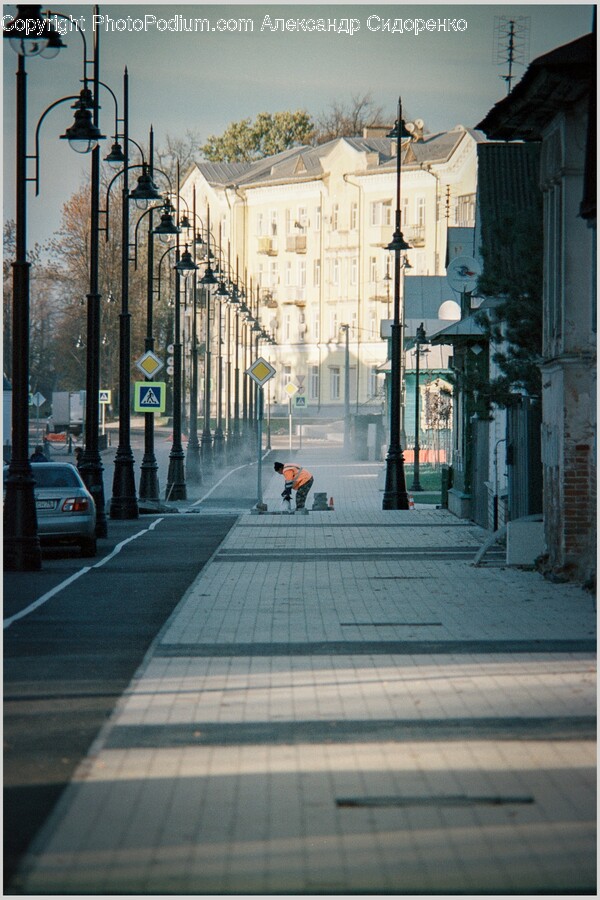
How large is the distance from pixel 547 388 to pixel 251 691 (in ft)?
28.7

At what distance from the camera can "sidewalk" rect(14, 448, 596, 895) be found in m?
5.73

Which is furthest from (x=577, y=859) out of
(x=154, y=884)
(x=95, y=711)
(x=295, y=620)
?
(x=295, y=620)

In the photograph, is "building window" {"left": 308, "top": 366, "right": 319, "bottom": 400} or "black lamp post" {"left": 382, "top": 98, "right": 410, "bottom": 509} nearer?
"black lamp post" {"left": 382, "top": 98, "right": 410, "bottom": 509}

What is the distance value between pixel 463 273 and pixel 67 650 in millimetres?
22302

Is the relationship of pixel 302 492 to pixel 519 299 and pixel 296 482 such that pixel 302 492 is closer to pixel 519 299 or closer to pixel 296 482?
pixel 296 482

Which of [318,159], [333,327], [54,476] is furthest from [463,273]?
[318,159]

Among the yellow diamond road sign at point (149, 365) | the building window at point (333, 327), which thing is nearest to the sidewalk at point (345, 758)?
the yellow diamond road sign at point (149, 365)

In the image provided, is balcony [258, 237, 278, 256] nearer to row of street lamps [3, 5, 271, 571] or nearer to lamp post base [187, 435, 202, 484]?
lamp post base [187, 435, 202, 484]

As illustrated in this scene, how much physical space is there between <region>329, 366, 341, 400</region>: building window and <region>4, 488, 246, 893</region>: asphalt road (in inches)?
3127

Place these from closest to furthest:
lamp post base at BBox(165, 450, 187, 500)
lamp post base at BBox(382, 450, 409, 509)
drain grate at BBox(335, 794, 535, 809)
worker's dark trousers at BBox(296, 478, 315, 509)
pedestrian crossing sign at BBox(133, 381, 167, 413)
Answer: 1. drain grate at BBox(335, 794, 535, 809)
2. lamp post base at BBox(382, 450, 409, 509)
3. worker's dark trousers at BBox(296, 478, 315, 509)
4. pedestrian crossing sign at BBox(133, 381, 167, 413)
5. lamp post base at BBox(165, 450, 187, 500)

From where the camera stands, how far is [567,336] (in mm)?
16250

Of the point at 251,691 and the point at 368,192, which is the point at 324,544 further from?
the point at 368,192

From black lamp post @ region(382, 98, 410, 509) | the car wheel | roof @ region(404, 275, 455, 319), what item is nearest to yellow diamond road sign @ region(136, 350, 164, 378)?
Result: black lamp post @ region(382, 98, 410, 509)

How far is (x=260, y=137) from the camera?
121 meters
